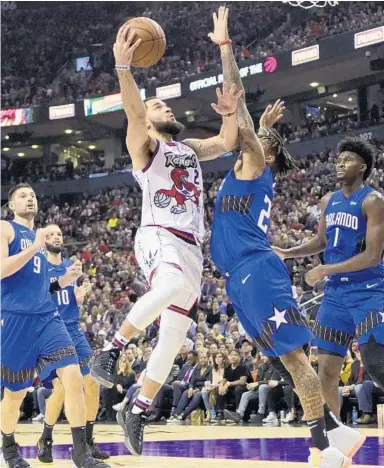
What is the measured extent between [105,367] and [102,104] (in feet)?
97.0

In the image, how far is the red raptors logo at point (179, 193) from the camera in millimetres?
5277

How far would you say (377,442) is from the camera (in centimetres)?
804

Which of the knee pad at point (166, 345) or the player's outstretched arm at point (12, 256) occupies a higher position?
the player's outstretched arm at point (12, 256)

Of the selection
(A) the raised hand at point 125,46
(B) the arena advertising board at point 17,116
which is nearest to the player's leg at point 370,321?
(A) the raised hand at point 125,46

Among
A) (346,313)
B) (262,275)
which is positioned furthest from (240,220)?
(346,313)

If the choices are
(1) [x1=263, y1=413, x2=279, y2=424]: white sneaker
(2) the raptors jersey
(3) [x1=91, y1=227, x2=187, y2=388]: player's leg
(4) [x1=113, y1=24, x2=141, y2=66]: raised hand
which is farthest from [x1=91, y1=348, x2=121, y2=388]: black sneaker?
(1) [x1=263, y1=413, x2=279, y2=424]: white sneaker

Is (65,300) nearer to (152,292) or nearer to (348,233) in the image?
(152,292)

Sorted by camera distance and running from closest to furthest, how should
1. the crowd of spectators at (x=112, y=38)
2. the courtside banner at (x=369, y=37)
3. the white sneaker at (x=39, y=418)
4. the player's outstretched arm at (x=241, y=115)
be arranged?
the player's outstretched arm at (x=241, y=115) < the white sneaker at (x=39, y=418) < the courtside banner at (x=369, y=37) < the crowd of spectators at (x=112, y=38)

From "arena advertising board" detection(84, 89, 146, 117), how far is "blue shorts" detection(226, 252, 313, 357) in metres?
28.3

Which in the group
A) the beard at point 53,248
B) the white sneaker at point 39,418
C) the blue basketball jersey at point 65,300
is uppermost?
the beard at point 53,248

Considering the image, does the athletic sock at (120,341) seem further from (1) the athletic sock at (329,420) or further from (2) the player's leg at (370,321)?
(2) the player's leg at (370,321)

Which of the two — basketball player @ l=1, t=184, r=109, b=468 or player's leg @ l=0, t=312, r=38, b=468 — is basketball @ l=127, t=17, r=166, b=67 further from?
player's leg @ l=0, t=312, r=38, b=468

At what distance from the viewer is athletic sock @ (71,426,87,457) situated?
19.1ft

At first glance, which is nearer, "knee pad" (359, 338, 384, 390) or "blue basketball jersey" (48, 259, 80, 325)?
"knee pad" (359, 338, 384, 390)
